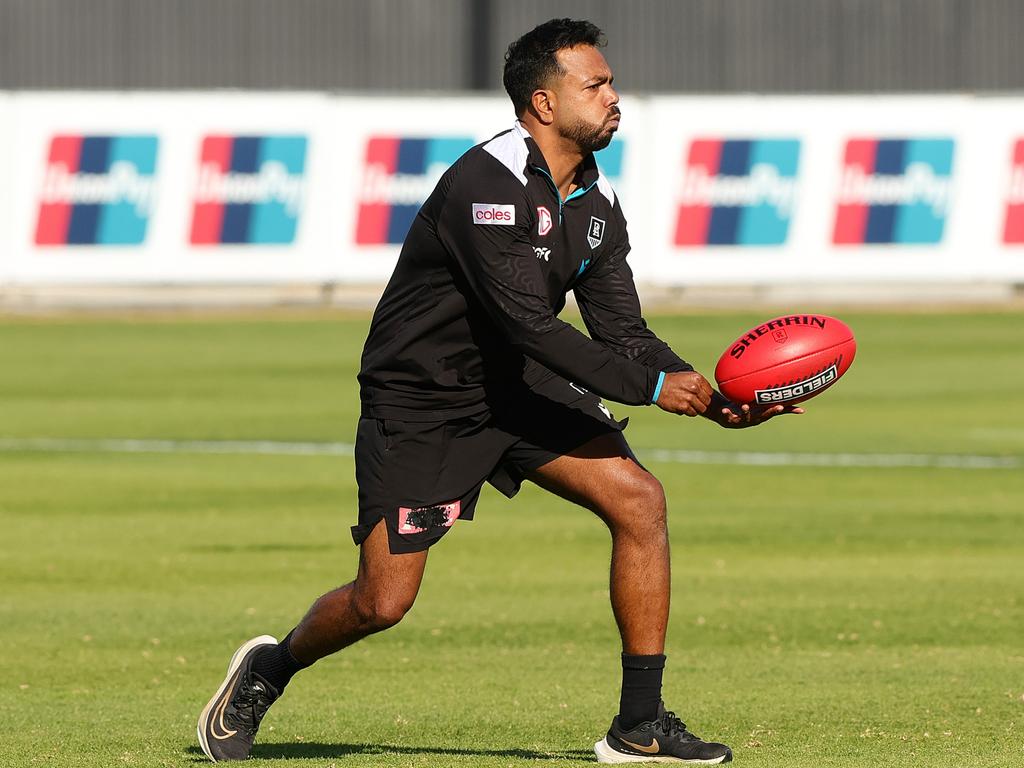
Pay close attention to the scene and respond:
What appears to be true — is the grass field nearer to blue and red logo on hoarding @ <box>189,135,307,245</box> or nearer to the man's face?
the man's face

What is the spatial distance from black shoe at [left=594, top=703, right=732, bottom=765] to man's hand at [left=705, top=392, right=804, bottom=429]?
1003 millimetres

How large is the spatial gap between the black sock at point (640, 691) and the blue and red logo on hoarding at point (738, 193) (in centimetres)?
2070

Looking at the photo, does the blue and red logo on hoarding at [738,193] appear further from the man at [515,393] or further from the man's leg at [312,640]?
the man's leg at [312,640]

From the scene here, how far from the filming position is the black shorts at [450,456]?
22.6ft

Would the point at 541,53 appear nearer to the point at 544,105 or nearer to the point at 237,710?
the point at 544,105

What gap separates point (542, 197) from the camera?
22.1ft

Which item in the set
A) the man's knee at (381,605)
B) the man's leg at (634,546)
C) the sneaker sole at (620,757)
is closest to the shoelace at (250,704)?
the man's knee at (381,605)

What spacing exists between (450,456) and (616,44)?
33052 mm

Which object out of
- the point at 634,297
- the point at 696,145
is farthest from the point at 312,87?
the point at 634,297

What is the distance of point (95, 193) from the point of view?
26.9 metres

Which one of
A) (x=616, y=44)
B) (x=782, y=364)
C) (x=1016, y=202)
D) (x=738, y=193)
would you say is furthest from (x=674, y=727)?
(x=616, y=44)

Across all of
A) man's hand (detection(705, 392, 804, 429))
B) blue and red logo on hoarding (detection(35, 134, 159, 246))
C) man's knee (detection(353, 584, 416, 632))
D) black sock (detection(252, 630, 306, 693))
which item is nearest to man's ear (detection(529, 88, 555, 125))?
man's hand (detection(705, 392, 804, 429))

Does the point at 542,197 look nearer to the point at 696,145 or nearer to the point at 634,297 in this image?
the point at 634,297

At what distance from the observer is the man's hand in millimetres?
6906
